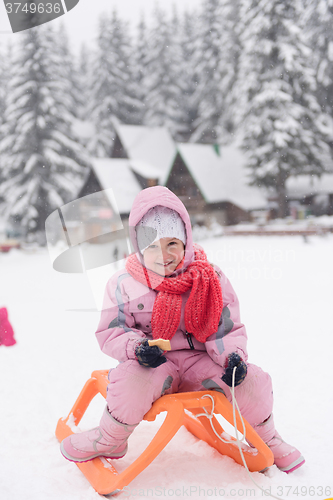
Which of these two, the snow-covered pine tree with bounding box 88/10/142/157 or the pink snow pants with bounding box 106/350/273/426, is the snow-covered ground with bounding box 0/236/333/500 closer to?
the pink snow pants with bounding box 106/350/273/426

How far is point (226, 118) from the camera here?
10.7 metres

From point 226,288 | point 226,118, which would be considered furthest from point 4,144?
point 226,288

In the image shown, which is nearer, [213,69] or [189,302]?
[189,302]

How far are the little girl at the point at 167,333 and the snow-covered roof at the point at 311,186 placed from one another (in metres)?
8.83

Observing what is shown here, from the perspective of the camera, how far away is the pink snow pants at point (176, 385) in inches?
40.5

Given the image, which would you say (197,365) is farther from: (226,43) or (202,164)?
(226,43)

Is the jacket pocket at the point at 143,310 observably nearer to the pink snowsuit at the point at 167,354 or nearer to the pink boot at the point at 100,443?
the pink snowsuit at the point at 167,354

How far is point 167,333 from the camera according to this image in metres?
1.13

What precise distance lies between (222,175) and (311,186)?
6.95ft

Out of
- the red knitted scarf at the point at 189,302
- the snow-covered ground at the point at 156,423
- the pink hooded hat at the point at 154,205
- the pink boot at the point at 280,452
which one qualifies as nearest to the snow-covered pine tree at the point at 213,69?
the snow-covered ground at the point at 156,423

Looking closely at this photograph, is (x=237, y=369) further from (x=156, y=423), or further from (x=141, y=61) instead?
(x=141, y=61)

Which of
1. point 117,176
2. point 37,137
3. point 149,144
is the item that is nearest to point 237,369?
point 117,176

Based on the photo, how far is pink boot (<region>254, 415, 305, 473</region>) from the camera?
1106 millimetres

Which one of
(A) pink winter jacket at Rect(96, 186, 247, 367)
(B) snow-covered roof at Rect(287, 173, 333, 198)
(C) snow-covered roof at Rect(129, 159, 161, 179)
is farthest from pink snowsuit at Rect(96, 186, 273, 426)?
(B) snow-covered roof at Rect(287, 173, 333, 198)
